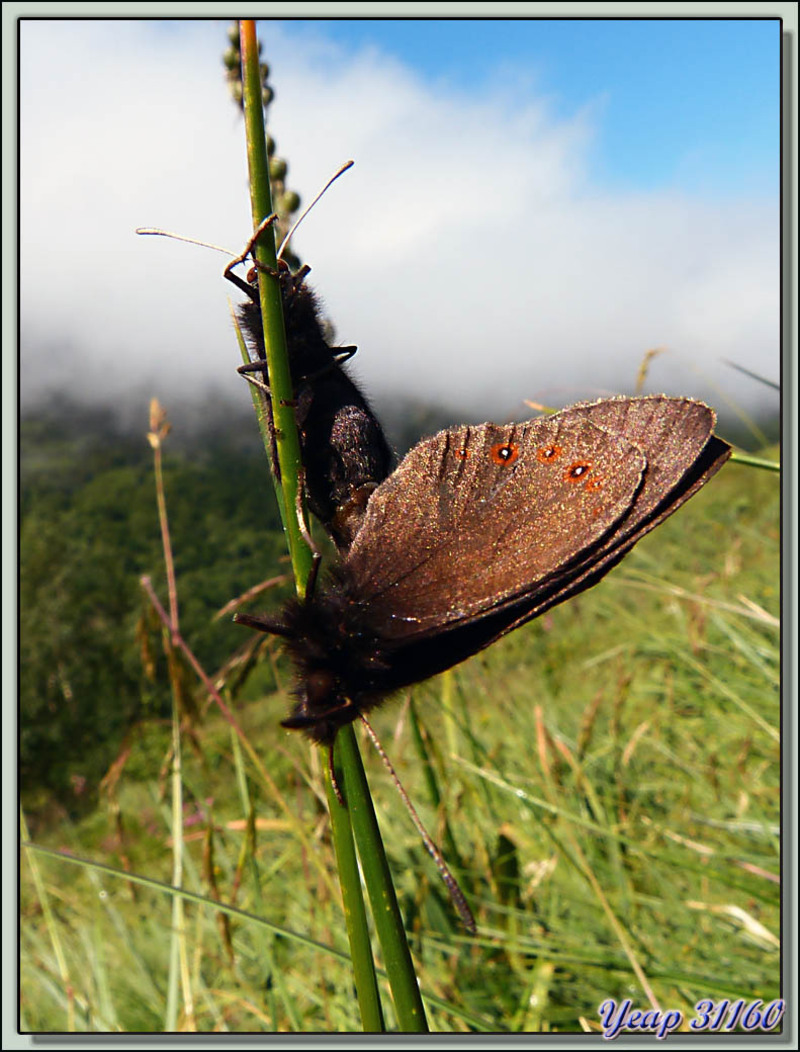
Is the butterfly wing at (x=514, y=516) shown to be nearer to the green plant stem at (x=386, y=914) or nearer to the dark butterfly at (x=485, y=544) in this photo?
the dark butterfly at (x=485, y=544)

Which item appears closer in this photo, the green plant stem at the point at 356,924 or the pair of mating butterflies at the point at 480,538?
the green plant stem at the point at 356,924

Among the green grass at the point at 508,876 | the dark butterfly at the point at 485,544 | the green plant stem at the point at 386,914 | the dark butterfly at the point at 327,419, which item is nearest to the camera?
the green plant stem at the point at 386,914

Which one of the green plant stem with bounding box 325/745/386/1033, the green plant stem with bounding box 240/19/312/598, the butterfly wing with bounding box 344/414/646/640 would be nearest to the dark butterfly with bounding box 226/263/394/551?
the butterfly wing with bounding box 344/414/646/640

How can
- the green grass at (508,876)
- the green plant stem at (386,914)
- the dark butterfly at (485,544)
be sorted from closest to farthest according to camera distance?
the green plant stem at (386,914) < the dark butterfly at (485,544) < the green grass at (508,876)

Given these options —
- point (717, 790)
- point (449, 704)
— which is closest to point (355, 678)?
point (449, 704)

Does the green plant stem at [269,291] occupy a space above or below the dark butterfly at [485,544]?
above

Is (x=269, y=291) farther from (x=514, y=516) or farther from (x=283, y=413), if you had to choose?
(x=514, y=516)

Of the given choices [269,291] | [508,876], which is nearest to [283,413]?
[269,291]

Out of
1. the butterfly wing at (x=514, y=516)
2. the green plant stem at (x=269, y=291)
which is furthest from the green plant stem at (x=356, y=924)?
the green plant stem at (x=269, y=291)
